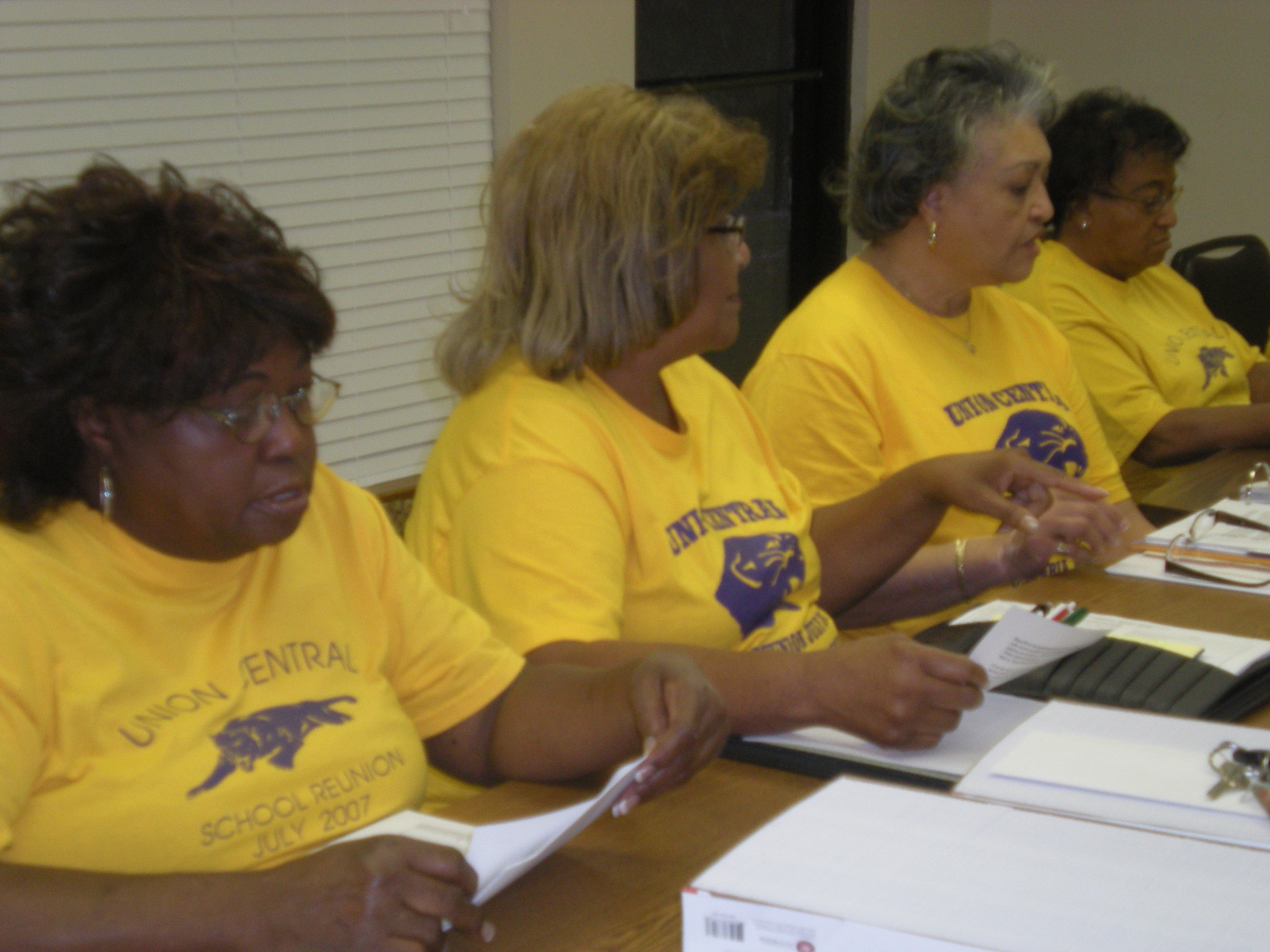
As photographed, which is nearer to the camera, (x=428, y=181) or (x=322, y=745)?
(x=322, y=745)

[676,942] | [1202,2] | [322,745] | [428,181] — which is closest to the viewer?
[676,942]

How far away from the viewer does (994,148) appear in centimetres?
247

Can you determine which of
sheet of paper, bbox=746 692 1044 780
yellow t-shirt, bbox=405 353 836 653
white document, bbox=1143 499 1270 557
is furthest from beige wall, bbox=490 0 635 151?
sheet of paper, bbox=746 692 1044 780

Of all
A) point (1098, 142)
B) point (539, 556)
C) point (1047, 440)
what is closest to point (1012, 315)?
point (1047, 440)

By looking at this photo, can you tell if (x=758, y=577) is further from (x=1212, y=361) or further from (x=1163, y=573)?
(x=1212, y=361)

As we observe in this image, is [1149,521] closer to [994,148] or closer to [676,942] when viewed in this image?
[994,148]

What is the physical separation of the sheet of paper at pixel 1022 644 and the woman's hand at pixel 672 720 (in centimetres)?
29

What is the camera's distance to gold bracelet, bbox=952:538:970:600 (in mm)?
2217

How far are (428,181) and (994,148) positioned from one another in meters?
1.31

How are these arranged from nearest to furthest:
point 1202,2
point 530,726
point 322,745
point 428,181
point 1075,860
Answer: point 1075,860
point 322,745
point 530,726
point 428,181
point 1202,2

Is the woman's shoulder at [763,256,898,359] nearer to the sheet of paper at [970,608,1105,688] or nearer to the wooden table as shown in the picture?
the sheet of paper at [970,608,1105,688]

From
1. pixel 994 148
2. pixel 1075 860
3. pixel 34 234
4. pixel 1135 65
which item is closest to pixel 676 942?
pixel 1075 860

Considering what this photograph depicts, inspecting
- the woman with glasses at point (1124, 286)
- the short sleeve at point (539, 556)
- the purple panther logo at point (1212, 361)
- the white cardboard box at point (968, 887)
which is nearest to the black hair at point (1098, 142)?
the woman with glasses at point (1124, 286)

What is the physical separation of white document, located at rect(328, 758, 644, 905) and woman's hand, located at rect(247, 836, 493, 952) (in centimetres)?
2
